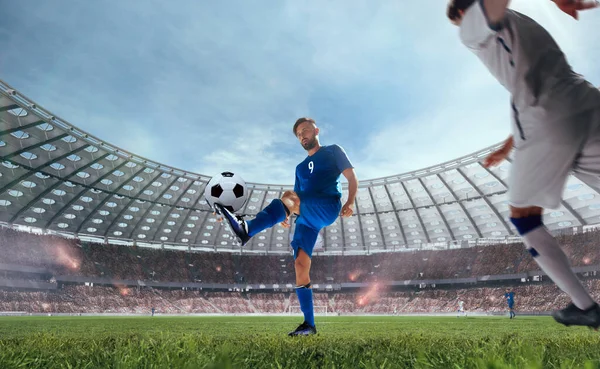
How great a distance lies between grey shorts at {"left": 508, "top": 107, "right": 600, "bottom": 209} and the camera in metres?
2.17

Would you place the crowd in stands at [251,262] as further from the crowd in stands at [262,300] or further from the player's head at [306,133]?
the player's head at [306,133]

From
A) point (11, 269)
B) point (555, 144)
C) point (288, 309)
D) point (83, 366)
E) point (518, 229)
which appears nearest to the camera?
point (83, 366)

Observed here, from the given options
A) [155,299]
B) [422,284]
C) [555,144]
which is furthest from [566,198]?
[155,299]

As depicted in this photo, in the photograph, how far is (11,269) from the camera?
37750 mm

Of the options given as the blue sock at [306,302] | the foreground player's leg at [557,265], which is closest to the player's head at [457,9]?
the foreground player's leg at [557,265]

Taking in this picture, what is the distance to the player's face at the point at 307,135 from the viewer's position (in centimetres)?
490

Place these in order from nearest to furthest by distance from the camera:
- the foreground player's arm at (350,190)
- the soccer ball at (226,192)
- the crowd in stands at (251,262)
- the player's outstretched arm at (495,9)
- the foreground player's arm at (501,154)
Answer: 1. the player's outstretched arm at (495,9)
2. the foreground player's arm at (501,154)
3. the soccer ball at (226,192)
4. the foreground player's arm at (350,190)
5. the crowd in stands at (251,262)

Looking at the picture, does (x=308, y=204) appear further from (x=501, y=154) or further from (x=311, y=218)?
(x=501, y=154)

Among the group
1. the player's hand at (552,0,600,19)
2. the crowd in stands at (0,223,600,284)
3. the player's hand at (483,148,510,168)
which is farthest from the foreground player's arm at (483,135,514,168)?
the crowd in stands at (0,223,600,284)

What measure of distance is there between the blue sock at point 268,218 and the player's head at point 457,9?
2.40m

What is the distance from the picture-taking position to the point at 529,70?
2285 millimetres

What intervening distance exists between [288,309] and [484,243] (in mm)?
25776

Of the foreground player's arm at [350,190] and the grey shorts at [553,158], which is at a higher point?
the foreground player's arm at [350,190]

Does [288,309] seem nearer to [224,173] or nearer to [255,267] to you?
[255,267]
